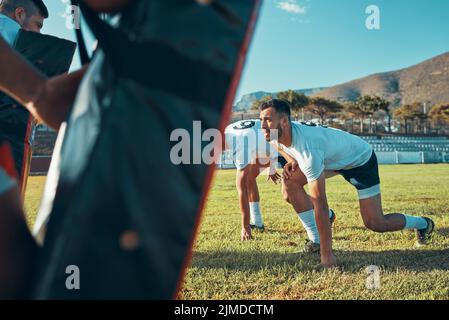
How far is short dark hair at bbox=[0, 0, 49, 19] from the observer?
12.5 feet

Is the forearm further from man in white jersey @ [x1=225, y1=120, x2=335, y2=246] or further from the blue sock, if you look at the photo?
man in white jersey @ [x1=225, y1=120, x2=335, y2=246]

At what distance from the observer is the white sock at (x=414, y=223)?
467 centimetres

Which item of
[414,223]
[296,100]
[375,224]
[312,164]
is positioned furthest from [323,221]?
[296,100]

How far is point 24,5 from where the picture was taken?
12.7ft

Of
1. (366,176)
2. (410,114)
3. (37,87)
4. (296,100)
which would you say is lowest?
(366,176)

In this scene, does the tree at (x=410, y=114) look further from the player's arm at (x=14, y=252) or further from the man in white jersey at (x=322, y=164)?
the player's arm at (x=14, y=252)

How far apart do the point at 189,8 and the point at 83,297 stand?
609mm

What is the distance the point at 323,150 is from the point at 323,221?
2.69ft

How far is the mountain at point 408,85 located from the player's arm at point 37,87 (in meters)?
147

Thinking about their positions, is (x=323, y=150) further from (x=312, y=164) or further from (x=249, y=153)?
(x=249, y=153)

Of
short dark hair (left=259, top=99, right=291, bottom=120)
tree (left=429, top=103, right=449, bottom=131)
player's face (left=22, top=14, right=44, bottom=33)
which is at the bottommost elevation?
short dark hair (left=259, top=99, right=291, bottom=120)

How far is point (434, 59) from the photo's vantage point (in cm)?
16400

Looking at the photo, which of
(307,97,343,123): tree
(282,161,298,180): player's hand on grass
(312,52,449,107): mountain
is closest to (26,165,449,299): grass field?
(282,161,298,180): player's hand on grass

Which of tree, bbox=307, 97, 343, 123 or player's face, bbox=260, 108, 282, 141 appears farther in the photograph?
tree, bbox=307, 97, 343, 123
